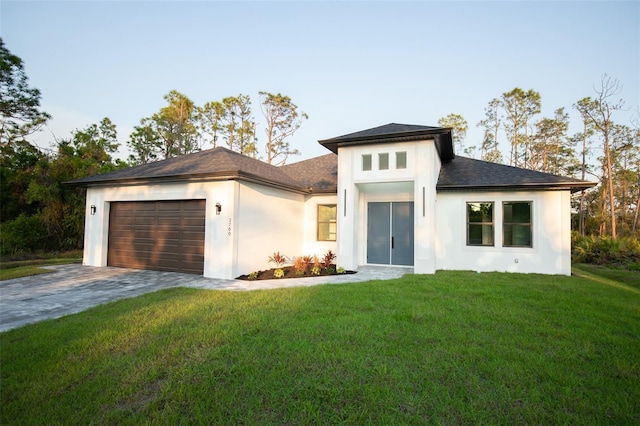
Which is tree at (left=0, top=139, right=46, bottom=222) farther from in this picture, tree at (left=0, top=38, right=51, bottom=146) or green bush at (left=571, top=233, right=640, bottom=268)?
green bush at (left=571, top=233, right=640, bottom=268)

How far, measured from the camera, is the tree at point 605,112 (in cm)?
1707

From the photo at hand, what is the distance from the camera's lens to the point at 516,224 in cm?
999

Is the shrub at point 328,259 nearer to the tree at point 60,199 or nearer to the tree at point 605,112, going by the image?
the tree at point 60,199

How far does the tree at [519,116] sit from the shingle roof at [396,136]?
2000 cm

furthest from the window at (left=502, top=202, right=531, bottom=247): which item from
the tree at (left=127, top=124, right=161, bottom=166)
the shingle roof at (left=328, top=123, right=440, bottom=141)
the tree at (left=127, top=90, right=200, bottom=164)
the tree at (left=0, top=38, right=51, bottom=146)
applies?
the tree at (left=127, top=124, right=161, bottom=166)

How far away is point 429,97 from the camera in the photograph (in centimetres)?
1498

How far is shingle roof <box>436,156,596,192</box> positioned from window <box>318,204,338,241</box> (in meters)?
4.09

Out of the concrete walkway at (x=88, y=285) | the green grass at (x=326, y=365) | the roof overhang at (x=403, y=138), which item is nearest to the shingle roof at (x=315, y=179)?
the roof overhang at (x=403, y=138)

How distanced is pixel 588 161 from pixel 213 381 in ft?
109

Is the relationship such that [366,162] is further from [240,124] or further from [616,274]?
[240,124]

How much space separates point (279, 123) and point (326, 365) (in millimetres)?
25313

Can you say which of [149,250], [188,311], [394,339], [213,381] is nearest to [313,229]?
[149,250]

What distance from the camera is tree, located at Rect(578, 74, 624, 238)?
56.0 ft

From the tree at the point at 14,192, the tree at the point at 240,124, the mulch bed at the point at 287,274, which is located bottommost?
the mulch bed at the point at 287,274
